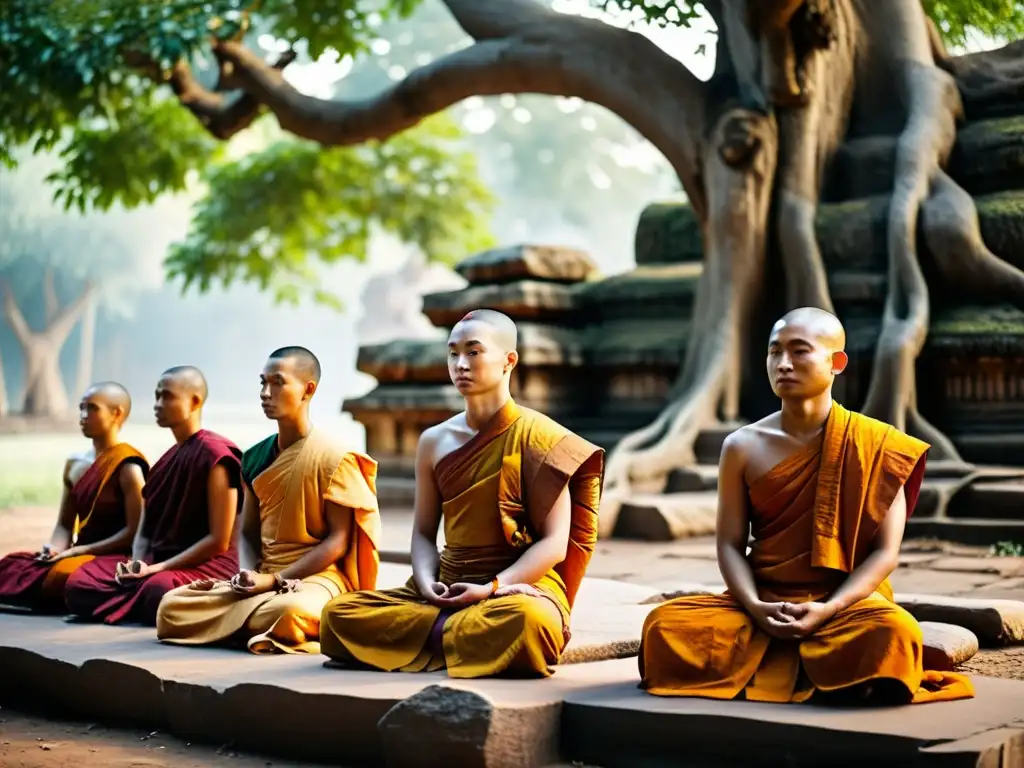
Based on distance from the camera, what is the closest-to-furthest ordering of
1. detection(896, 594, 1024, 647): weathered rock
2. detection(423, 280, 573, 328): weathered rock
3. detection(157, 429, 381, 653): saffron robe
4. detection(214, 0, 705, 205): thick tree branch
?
detection(157, 429, 381, 653): saffron robe, detection(896, 594, 1024, 647): weathered rock, detection(214, 0, 705, 205): thick tree branch, detection(423, 280, 573, 328): weathered rock

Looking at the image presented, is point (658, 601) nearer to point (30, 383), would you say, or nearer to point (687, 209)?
Answer: point (687, 209)

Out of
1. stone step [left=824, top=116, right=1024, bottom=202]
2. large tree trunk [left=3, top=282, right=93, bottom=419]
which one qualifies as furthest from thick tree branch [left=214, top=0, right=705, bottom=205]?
large tree trunk [left=3, top=282, right=93, bottom=419]

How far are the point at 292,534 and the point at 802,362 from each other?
1871 mm

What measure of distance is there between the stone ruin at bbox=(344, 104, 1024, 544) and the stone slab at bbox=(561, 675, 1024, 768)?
14.1ft

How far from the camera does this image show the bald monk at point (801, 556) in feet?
11.4

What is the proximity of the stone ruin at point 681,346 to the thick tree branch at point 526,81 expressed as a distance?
47.5 inches

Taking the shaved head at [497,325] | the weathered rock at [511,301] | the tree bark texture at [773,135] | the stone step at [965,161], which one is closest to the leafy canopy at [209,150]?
the tree bark texture at [773,135]

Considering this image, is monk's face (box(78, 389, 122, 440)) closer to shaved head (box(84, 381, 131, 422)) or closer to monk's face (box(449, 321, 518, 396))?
shaved head (box(84, 381, 131, 422))

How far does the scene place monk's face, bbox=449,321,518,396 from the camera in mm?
4039

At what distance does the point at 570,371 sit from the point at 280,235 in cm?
779

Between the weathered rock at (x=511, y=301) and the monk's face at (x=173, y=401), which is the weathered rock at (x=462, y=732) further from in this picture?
the weathered rock at (x=511, y=301)

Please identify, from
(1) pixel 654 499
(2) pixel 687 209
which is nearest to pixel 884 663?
(1) pixel 654 499

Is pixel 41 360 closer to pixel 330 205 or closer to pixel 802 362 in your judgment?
pixel 330 205

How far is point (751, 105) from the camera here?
9398 millimetres
